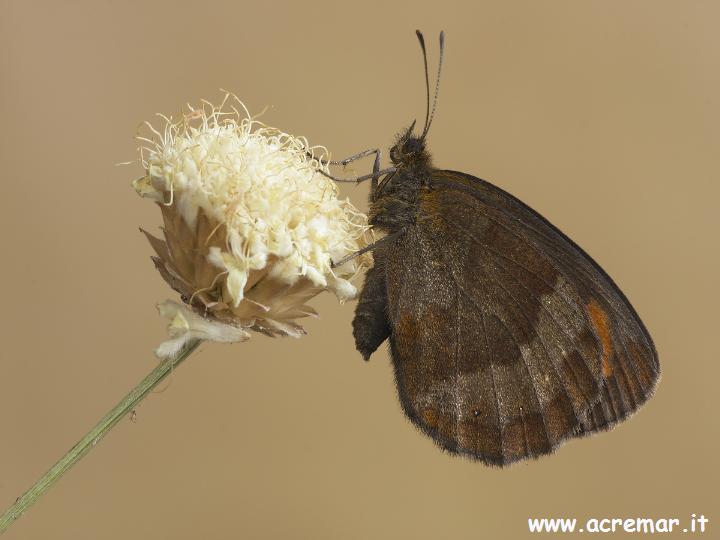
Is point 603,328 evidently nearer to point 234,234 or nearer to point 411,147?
point 411,147

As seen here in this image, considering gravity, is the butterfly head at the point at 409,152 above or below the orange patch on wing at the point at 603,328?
above

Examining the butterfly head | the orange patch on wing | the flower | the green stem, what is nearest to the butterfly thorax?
the butterfly head

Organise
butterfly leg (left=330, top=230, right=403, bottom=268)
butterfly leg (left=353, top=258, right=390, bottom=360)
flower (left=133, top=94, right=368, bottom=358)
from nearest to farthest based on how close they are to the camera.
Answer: flower (left=133, top=94, right=368, bottom=358), butterfly leg (left=330, top=230, right=403, bottom=268), butterfly leg (left=353, top=258, right=390, bottom=360)

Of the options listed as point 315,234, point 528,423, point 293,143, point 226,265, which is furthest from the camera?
point 528,423

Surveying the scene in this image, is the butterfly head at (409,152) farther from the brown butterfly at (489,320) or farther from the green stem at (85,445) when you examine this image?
the green stem at (85,445)

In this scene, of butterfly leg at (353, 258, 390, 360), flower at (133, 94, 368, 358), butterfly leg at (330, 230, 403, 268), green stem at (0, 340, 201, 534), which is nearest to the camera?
green stem at (0, 340, 201, 534)

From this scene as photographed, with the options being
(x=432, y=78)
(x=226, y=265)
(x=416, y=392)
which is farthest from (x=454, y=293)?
(x=432, y=78)

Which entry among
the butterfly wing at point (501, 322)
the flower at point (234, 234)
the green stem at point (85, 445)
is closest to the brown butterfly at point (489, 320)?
the butterfly wing at point (501, 322)

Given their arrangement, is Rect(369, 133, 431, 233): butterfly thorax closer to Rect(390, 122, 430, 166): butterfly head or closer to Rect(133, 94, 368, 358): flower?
Rect(390, 122, 430, 166): butterfly head

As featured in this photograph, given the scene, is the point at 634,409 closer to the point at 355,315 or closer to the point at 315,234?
the point at 355,315
